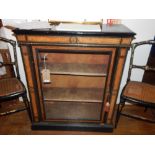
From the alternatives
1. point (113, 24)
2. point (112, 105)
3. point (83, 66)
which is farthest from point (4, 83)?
point (113, 24)

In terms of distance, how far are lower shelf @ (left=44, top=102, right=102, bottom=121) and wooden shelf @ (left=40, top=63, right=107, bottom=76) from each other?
1.43 feet

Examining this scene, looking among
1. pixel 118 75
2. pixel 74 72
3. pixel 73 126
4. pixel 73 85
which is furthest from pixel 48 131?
pixel 118 75

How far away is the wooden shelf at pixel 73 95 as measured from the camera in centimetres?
176

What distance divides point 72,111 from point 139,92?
30.9 inches

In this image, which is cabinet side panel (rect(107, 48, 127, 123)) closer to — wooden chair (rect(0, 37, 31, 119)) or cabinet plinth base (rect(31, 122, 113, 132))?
cabinet plinth base (rect(31, 122, 113, 132))

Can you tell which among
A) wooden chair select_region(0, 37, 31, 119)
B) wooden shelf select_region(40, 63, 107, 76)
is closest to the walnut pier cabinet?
wooden shelf select_region(40, 63, 107, 76)

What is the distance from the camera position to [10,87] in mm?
1661

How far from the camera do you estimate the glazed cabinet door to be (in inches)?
61.7

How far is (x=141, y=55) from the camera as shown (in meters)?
1.85

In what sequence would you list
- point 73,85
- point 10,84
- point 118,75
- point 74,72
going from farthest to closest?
point 73,85 → point 10,84 → point 74,72 → point 118,75

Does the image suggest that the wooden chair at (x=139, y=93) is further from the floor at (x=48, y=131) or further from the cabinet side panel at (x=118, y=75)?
the floor at (x=48, y=131)

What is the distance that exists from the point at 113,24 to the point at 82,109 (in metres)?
1.02

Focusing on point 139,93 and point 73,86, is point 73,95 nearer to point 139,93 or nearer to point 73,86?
Result: point 73,86
